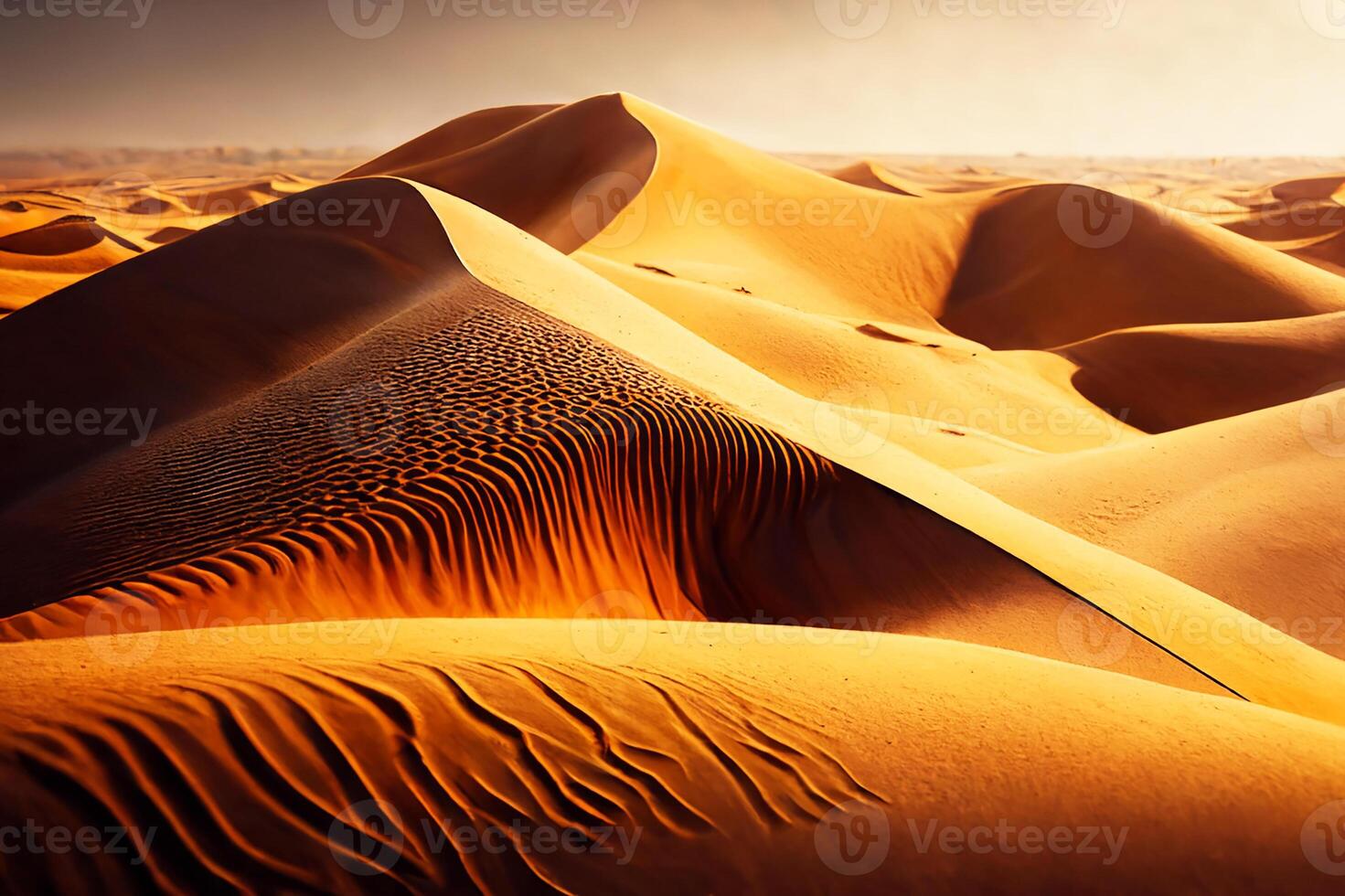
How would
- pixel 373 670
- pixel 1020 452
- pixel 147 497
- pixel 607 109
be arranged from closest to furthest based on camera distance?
pixel 373 670 → pixel 147 497 → pixel 1020 452 → pixel 607 109

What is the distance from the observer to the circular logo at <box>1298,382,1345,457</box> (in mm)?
→ 9703

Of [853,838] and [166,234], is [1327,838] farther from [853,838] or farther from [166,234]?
[166,234]

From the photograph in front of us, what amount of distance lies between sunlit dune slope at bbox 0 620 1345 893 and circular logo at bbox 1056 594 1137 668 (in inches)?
63.8

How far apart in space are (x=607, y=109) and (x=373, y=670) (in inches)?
1180

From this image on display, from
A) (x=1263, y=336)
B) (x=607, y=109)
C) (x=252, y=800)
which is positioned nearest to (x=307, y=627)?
(x=252, y=800)

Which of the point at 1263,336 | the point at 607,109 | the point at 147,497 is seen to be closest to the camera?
the point at 147,497

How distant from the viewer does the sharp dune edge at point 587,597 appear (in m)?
2.55

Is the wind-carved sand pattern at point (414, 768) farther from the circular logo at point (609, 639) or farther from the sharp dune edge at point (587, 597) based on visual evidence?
the circular logo at point (609, 639)

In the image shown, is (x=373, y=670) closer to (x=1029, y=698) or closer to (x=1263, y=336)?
(x=1029, y=698)

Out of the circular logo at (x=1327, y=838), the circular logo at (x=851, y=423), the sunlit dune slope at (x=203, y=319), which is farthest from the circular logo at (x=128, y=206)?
the circular logo at (x=1327, y=838)

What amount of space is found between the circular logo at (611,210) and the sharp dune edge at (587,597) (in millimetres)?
7654

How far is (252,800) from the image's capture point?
7.88 feet

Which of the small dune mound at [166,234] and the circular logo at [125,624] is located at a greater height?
the circular logo at [125,624]

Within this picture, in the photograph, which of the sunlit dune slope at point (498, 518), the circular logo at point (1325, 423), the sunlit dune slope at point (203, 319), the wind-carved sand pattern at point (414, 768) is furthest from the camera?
the circular logo at point (1325, 423)
